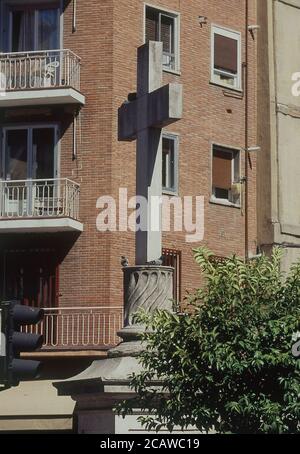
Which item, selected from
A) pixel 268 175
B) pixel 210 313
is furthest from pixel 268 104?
pixel 210 313

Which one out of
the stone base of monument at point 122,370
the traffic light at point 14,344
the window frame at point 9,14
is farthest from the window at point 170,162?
the traffic light at point 14,344

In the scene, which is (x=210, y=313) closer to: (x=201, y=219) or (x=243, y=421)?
(x=243, y=421)

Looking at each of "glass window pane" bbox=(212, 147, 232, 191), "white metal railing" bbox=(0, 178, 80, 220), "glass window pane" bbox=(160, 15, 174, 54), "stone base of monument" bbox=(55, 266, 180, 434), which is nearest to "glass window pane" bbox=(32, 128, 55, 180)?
"white metal railing" bbox=(0, 178, 80, 220)

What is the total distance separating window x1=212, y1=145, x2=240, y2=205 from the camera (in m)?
33.5

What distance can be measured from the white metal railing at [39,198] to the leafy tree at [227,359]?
15364 millimetres

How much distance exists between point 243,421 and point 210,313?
1.23m

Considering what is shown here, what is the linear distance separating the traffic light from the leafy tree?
3.01 metres

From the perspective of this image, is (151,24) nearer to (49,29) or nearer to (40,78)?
(49,29)

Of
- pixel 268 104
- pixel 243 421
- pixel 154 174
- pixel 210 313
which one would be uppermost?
pixel 268 104

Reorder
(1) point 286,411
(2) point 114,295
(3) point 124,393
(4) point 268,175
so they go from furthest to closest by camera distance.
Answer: (4) point 268,175 → (2) point 114,295 → (3) point 124,393 → (1) point 286,411

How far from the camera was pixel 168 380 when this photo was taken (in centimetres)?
1579

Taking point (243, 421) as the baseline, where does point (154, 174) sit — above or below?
above

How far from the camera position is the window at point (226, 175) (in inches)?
1320

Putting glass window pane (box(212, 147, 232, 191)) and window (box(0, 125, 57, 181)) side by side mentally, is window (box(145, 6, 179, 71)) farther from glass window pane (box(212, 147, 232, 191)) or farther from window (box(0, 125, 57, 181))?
window (box(0, 125, 57, 181))
